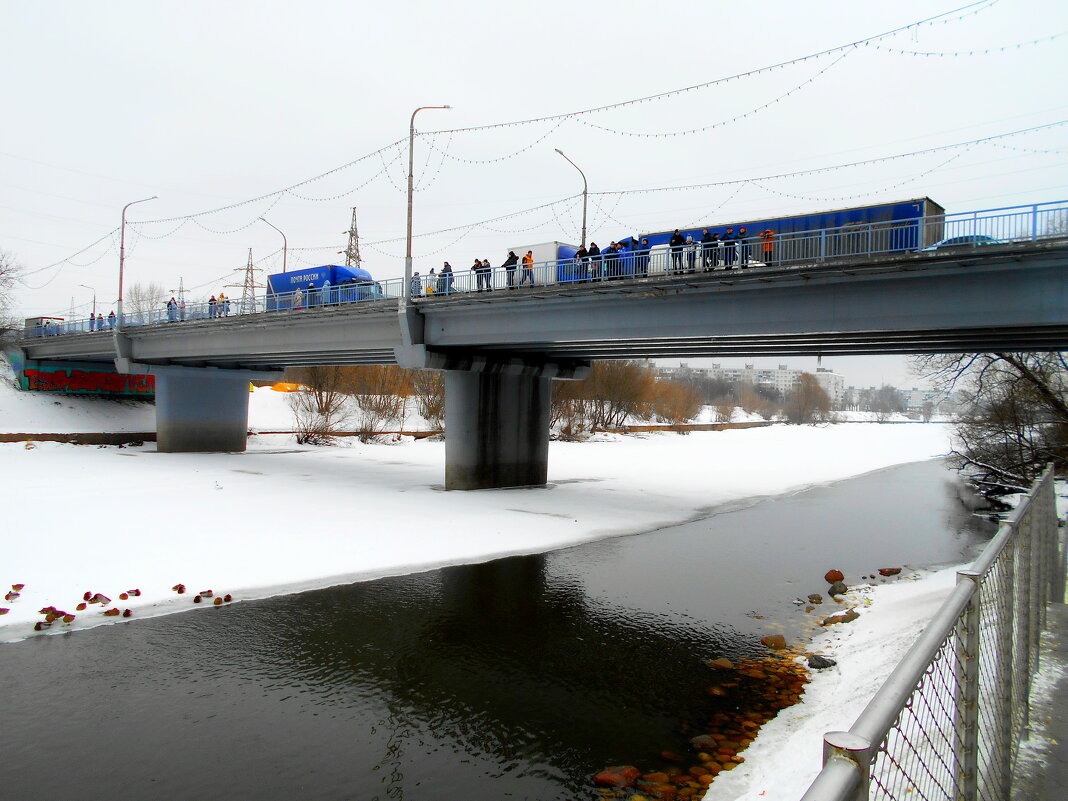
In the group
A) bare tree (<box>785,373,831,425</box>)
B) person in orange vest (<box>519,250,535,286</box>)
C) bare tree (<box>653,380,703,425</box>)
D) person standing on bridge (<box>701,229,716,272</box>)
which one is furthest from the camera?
bare tree (<box>785,373,831,425</box>)

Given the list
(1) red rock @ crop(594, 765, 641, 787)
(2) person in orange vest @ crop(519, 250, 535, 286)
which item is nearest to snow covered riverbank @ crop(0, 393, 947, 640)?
(2) person in orange vest @ crop(519, 250, 535, 286)

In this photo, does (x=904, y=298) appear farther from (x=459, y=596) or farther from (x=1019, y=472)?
(x=1019, y=472)

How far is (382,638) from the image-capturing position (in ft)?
41.0

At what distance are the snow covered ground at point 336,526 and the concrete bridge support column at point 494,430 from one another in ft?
4.67

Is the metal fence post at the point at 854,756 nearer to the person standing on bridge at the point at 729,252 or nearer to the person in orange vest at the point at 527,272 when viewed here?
the person standing on bridge at the point at 729,252

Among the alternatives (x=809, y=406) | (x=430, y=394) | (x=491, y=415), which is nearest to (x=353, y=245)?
(x=430, y=394)

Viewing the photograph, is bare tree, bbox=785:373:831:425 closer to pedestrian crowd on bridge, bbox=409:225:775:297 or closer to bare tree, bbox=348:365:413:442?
bare tree, bbox=348:365:413:442

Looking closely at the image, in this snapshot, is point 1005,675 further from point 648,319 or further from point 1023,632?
point 648,319

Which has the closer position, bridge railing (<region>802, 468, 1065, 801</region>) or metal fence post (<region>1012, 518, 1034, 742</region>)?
bridge railing (<region>802, 468, 1065, 801</region>)

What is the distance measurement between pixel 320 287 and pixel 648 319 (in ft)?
65.7

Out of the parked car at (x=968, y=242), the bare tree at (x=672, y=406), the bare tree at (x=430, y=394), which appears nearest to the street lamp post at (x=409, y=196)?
the parked car at (x=968, y=242)

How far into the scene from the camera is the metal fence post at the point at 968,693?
3.60m

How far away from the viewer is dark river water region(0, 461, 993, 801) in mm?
7996

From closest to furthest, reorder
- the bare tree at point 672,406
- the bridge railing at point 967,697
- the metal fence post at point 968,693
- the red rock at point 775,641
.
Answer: the bridge railing at point 967,697
the metal fence post at point 968,693
the red rock at point 775,641
the bare tree at point 672,406
